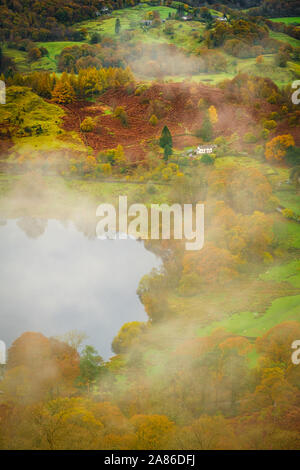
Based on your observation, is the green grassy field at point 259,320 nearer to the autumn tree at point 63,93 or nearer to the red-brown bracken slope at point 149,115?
the red-brown bracken slope at point 149,115

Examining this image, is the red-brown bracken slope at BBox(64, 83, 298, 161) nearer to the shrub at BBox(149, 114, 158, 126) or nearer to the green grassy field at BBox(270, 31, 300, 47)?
the shrub at BBox(149, 114, 158, 126)

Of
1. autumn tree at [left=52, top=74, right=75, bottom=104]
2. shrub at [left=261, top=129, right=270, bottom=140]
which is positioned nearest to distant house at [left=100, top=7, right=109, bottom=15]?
autumn tree at [left=52, top=74, right=75, bottom=104]

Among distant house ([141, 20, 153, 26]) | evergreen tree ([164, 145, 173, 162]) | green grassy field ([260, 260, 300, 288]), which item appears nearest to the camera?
green grassy field ([260, 260, 300, 288])

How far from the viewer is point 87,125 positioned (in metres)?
78.0

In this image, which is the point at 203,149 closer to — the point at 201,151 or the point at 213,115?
the point at 201,151

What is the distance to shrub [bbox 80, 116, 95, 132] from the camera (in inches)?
3063

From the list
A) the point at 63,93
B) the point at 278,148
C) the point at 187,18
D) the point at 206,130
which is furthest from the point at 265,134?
the point at 187,18

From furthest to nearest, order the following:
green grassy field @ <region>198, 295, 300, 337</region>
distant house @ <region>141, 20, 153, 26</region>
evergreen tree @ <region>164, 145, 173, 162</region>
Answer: distant house @ <region>141, 20, 153, 26</region>
evergreen tree @ <region>164, 145, 173, 162</region>
green grassy field @ <region>198, 295, 300, 337</region>

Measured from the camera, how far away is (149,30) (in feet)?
410

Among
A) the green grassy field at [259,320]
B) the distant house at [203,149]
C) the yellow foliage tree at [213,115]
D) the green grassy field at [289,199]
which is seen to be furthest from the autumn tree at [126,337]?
the yellow foliage tree at [213,115]

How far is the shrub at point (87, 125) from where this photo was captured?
255 ft

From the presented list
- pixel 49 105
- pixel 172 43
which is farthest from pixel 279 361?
pixel 172 43

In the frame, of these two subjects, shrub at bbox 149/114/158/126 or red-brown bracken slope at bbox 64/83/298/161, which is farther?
shrub at bbox 149/114/158/126

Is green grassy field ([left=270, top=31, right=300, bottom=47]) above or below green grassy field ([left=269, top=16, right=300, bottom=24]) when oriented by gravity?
below
